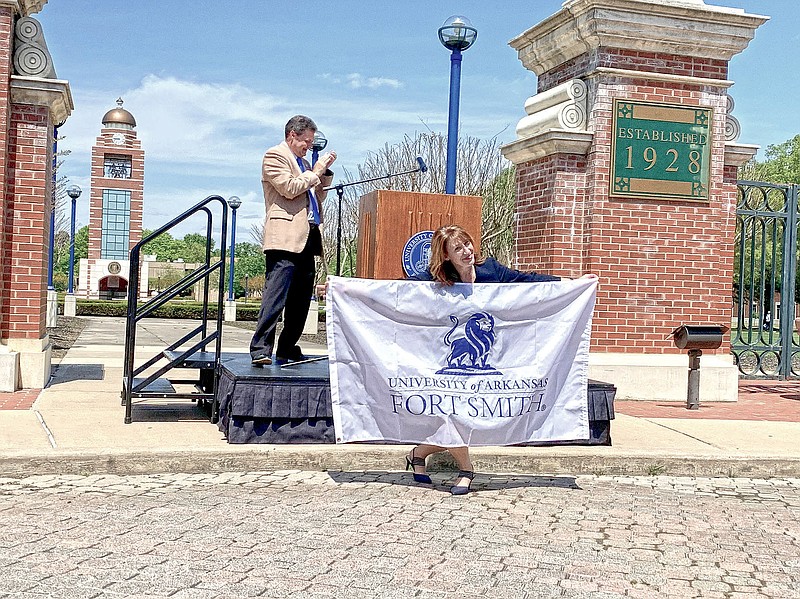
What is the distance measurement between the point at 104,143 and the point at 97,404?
8782 cm

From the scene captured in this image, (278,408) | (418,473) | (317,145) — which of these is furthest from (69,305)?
(418,473)

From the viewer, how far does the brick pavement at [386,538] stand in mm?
4234

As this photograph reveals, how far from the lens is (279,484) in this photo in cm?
630

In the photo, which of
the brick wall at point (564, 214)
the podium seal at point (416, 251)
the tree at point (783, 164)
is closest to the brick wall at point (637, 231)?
the brick wall at point (564, 214)

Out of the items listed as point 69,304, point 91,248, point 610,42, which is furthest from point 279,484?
point 91,248

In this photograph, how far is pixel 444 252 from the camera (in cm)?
630

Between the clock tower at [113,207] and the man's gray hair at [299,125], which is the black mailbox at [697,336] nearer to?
the man's gray hair at [299,125]

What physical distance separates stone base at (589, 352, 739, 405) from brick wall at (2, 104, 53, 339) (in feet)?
18.5

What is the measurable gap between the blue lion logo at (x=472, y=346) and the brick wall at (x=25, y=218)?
4920 millimetres

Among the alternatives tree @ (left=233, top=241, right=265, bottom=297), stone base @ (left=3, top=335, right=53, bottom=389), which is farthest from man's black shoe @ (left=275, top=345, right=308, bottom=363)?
tree @ (left=233, top=241, right=265, bottom=297)

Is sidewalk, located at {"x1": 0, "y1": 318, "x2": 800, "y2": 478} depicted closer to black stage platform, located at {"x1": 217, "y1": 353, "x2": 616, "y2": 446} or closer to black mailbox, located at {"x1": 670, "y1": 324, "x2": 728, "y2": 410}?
black stage platform, located at {"x1": 217, "y1": 353, "x2": 616, "y2": 446}

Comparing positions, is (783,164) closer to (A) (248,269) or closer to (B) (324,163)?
(B) (324,163)

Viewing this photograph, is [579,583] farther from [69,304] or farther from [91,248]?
[91,248]

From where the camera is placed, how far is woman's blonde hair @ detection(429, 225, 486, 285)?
20.4ft
